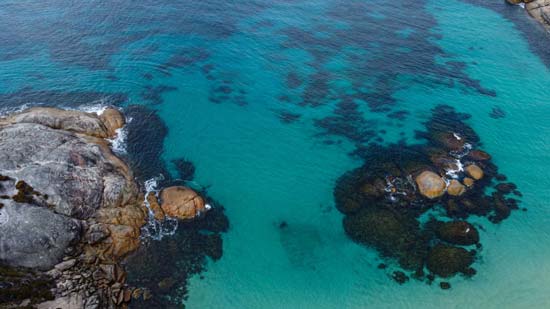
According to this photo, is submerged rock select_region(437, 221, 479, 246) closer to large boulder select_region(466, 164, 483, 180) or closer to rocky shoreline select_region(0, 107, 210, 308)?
→ large boulder select_region(466, 164, 483, 180)

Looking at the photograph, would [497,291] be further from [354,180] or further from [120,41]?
[120,41]

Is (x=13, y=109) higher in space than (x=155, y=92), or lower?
higher

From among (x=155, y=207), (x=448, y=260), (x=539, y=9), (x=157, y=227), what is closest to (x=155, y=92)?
(x=155, y=207)

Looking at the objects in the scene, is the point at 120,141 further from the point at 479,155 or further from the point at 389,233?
the point at 479,155

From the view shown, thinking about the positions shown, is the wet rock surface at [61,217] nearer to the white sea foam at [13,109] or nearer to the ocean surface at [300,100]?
the ocean surface at [300,100]

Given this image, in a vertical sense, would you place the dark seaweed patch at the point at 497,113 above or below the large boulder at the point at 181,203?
above

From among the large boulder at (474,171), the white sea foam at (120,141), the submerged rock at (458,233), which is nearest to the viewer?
the submerged rock at (458,233)

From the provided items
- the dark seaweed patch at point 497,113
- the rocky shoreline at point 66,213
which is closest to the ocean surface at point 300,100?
the dark seaweed patch at point 497,113
